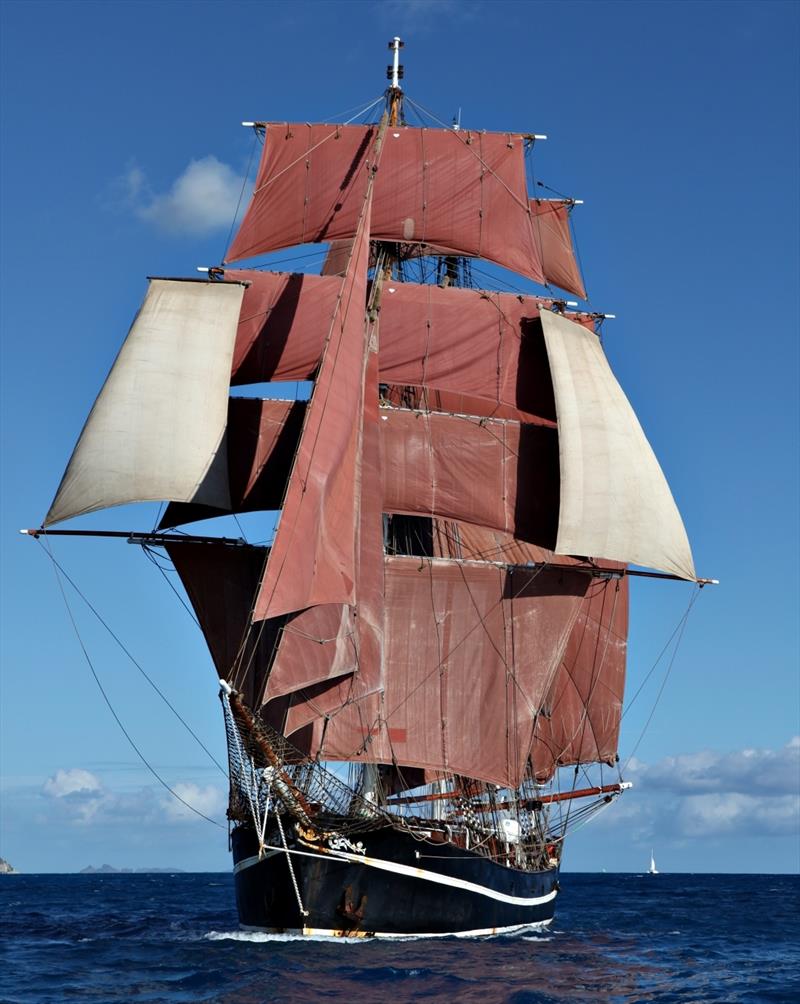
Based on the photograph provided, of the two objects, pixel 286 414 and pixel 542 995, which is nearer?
pixel 542 995

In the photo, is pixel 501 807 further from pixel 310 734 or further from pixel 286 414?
pixel 286 414

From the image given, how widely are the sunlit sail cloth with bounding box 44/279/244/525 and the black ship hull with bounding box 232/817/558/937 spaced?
8922mm

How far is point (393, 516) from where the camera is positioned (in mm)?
44688

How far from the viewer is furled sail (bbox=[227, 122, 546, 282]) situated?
44.4 metres

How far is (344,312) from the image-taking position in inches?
1310

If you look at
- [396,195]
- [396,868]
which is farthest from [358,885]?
Result: [396,195]

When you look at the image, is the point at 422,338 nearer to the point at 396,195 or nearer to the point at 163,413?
the point at 396,195

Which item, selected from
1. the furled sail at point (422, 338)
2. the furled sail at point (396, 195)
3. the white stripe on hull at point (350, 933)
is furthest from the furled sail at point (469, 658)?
the furled sail at point (396, 195)

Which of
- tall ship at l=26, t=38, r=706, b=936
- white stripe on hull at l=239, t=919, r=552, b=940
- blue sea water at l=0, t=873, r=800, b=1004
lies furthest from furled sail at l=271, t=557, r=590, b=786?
blue sea water at l=0, t=873, r=800, b=1004

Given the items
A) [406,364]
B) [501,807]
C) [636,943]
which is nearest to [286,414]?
[406,364]

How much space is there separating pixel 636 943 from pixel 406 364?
59.0ft

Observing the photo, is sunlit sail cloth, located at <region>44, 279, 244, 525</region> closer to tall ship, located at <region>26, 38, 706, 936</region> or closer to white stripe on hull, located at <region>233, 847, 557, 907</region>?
tall ship, located at <region>26, 38, 706, 936</region>

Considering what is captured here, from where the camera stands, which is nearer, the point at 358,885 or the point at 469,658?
the point at 358,885

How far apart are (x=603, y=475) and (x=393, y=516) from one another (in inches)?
311
